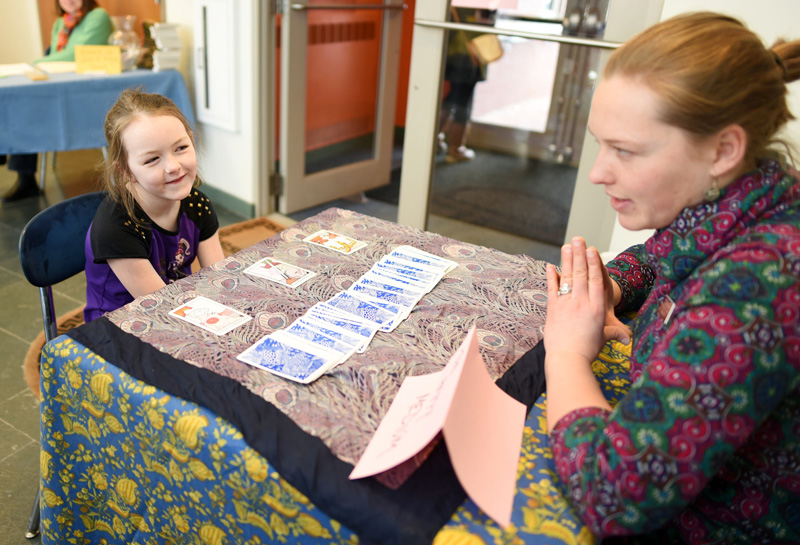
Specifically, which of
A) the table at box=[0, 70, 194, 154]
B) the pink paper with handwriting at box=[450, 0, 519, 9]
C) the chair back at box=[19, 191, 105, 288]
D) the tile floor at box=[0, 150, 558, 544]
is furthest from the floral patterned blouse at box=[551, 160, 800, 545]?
the table at box=[0, 70, 194, 154]

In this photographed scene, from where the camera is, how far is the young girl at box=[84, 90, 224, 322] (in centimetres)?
142

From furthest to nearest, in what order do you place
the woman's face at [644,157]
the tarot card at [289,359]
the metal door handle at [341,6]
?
the metal door handle at [341,6] → the tarot card at [289,359] → the woman's face at [644,157]

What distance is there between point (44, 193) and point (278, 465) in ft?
12.4

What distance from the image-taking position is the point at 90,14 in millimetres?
3736

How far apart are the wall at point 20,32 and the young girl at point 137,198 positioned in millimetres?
4229

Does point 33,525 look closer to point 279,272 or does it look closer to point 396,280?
point 279,272

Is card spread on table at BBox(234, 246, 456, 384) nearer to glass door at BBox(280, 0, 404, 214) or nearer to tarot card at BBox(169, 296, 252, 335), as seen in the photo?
tarot card at BBox(169, 296, 252, 335)

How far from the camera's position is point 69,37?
3.80 m

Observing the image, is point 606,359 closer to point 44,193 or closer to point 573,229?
point 573,229

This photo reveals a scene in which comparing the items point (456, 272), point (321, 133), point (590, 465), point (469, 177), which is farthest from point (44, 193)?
point (590, 465)

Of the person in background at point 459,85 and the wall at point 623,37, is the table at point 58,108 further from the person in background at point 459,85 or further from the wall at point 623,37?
the wall at point 623,37

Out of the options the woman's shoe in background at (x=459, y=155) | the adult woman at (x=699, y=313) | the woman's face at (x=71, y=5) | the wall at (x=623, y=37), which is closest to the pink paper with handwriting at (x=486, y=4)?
the wall at (x=623, y=37)

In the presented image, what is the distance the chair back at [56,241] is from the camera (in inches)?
54.4

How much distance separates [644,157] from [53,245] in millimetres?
1274
